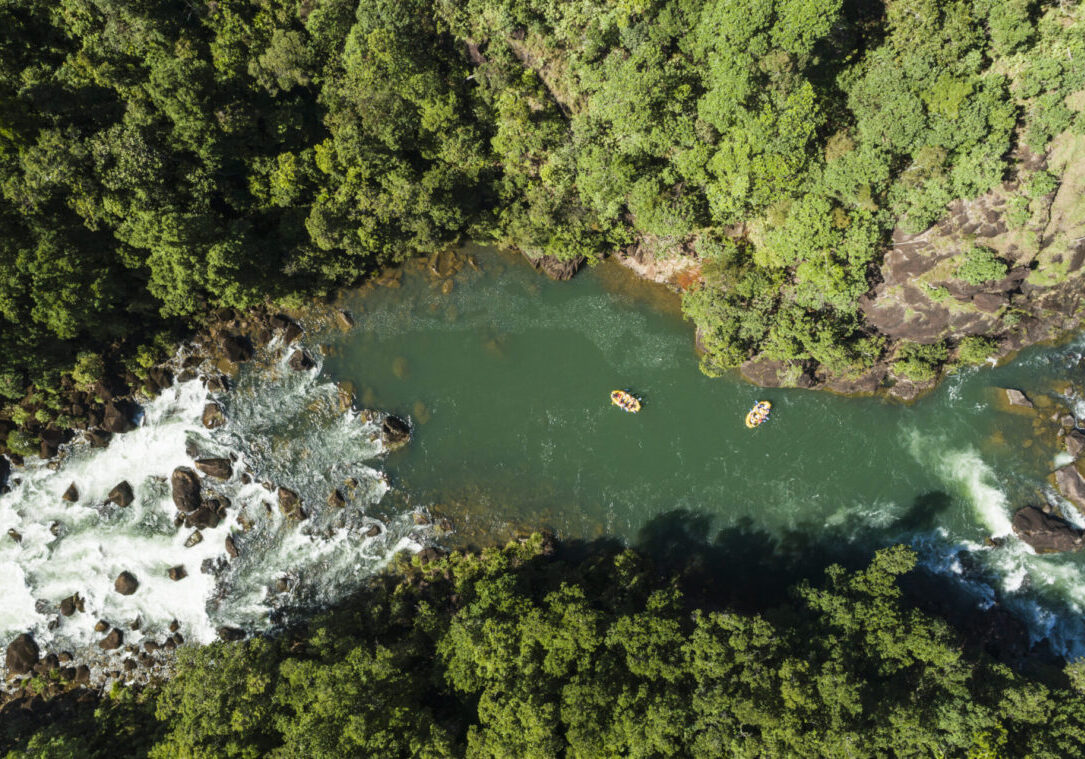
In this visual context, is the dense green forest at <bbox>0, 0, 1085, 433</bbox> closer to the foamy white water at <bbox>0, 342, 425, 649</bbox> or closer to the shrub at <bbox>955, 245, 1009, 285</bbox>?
the shrub at <bbox>955, 245, 1009, 285</bbox>

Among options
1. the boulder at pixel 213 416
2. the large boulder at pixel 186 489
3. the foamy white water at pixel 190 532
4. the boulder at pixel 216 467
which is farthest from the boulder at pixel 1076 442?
the large boulder at pixel 186 489

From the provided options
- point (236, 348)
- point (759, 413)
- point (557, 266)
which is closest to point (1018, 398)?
point (759, 413)

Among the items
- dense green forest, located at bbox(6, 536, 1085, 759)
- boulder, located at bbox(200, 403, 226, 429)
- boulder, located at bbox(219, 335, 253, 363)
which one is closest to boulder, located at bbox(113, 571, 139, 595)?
dense green forest, located at bbox(6, 536, 1085, 759)

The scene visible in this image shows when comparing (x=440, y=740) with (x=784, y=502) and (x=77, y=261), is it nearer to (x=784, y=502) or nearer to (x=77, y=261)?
(x=784, y=502)

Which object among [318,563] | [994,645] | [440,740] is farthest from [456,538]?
[994,645]

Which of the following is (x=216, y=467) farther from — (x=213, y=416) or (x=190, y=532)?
(x=190, y=532)

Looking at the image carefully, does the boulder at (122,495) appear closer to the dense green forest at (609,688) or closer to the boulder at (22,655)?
the boulder at (22,655)
